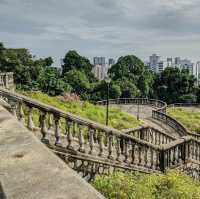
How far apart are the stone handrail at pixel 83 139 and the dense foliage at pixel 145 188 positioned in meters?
0.94

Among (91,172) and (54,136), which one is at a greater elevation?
(54,136)

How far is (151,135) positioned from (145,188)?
903 cm

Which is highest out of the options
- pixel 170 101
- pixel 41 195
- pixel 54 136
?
Result: pixel 41 195

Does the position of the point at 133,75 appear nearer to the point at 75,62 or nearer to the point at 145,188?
the point at 75,62

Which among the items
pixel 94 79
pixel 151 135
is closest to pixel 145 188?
pixel 151 135

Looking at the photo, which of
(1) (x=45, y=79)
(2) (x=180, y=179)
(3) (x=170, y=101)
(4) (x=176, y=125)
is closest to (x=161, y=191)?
(2) (x=180, y=179)

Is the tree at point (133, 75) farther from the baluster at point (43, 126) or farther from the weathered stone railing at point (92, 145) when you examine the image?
the baluster at point (43, 126)

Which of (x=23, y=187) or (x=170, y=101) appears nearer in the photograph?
(x=23, y=187)

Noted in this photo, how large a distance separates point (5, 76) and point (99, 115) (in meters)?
6.61

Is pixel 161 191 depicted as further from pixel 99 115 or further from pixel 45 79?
pixel 45 79

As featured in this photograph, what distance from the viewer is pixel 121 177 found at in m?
8.24

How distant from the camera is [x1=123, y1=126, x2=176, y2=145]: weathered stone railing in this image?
15.5 metres

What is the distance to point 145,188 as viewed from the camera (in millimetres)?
7652

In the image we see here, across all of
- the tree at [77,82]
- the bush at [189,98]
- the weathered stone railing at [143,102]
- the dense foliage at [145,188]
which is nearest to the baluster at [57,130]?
the dense foliage at [145,188]
